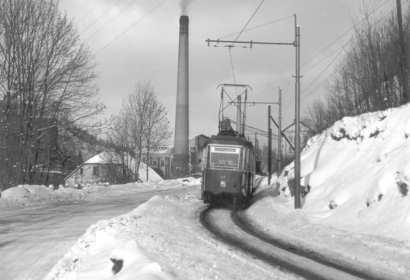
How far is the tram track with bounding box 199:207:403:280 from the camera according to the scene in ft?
33.6

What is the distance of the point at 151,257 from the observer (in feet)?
31.3

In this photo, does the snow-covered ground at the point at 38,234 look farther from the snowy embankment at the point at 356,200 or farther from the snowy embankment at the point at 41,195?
the snowy embankment at the point at 356,200

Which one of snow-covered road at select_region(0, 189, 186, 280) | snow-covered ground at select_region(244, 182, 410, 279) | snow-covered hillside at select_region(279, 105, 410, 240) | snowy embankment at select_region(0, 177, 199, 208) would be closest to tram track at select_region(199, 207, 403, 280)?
snow-covered ground at select_region(244, 182, 410, 279)

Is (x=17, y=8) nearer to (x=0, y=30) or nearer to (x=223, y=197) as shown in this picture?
(x=0, y=30)

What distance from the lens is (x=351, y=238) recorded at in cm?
1462

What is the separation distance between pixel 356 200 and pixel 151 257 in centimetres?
1038

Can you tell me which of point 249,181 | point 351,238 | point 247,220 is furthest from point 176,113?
point 351,238

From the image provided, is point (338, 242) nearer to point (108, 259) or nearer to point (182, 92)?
point (108, 259)

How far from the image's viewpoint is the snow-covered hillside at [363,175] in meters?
16.0

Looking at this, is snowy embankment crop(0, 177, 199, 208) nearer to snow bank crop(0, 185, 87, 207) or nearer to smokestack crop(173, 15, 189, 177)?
snow bank crop(0, 185, 87, 207)

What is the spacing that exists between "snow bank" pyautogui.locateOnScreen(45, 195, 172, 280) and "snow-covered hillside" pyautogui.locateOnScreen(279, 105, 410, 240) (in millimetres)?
6453

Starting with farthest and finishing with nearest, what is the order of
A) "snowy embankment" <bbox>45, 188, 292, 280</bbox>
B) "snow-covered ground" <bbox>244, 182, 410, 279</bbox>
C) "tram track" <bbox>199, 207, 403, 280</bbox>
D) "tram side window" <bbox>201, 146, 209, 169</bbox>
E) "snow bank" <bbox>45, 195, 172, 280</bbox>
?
"tram side window" <bbox>201, 146, 209, 169</bbox>
"snow-covered ground" <bbox>244, 182, 410, 279</bbox>
"tram track" <bbox>199, 207, 403, 280</bbox>
"snowy embankment" <bbox>45, 188, 292, 280</bbox>
"snow bank" <bbox>45, 195, 172, 280</bbox>

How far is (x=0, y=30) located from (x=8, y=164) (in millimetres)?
7572

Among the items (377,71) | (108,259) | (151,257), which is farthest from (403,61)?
(151,257)
